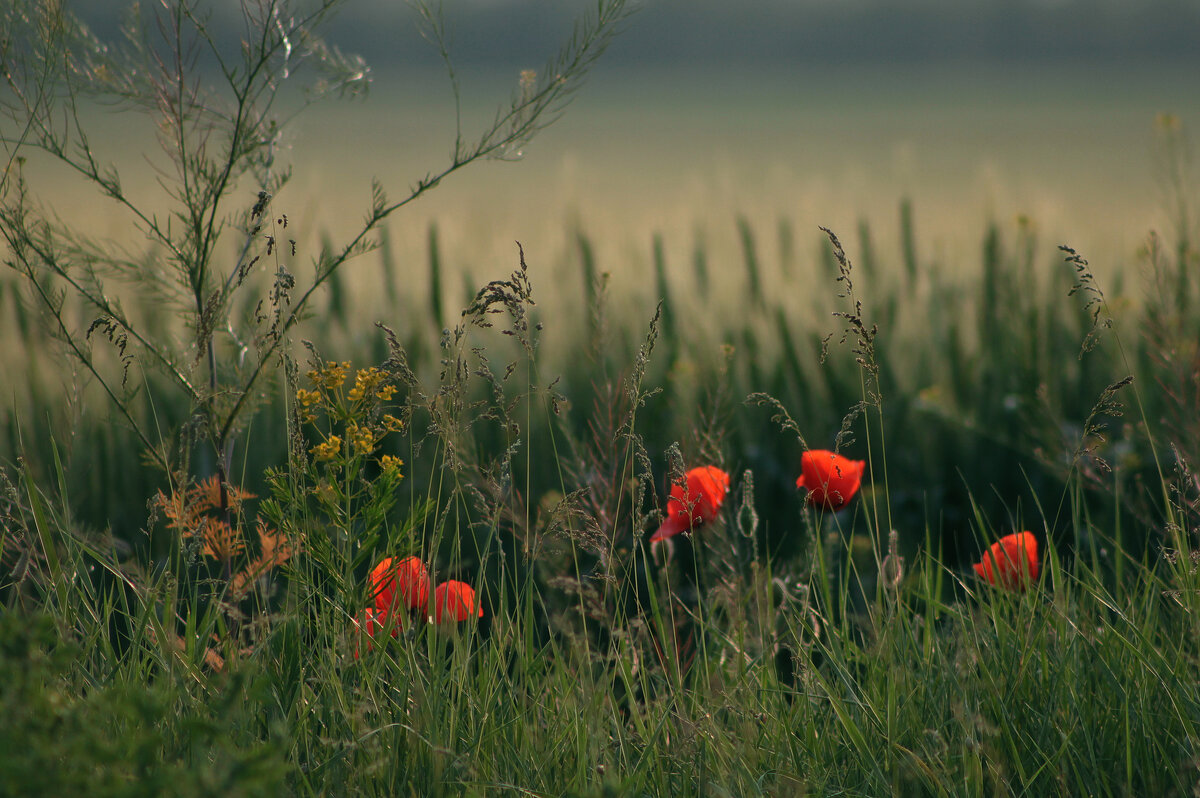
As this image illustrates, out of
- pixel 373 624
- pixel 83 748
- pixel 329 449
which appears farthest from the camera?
pixel 373 624

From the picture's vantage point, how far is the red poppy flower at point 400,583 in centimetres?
139

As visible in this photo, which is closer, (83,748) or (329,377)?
(83,748)

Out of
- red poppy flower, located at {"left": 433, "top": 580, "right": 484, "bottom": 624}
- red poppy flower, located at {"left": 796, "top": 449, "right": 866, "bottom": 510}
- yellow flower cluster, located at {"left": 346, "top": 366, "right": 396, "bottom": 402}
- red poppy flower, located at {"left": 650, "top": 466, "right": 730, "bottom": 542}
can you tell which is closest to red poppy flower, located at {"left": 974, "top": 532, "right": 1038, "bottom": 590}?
red poppy flower, located at {"left": 796, "top": 449, "right": 866, "bottom": 510}

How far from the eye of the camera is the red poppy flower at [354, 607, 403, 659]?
130 cm

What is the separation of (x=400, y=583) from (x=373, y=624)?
16cm

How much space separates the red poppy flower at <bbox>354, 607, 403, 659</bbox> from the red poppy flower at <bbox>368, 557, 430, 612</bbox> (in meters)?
0.02

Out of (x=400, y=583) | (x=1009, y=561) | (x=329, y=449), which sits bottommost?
(x=1009, y=561)

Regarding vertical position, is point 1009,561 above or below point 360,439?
below

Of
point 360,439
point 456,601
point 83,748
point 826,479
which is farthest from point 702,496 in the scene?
point 83,748

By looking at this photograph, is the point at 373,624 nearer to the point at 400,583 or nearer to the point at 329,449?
the point at 400,583

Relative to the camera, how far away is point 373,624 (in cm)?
149

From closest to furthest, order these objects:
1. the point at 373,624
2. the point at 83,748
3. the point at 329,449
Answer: the point at 83,748
the point at 329,449
the point at 373,624

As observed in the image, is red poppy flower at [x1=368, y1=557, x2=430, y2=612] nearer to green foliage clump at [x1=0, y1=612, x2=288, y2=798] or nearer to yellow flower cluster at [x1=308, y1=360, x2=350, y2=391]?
yellow flower cluster at [x1=308, y1=360, x2=350, y2=391]

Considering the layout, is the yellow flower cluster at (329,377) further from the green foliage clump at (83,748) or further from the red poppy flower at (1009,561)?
the red poppy flower at (1009,561)
